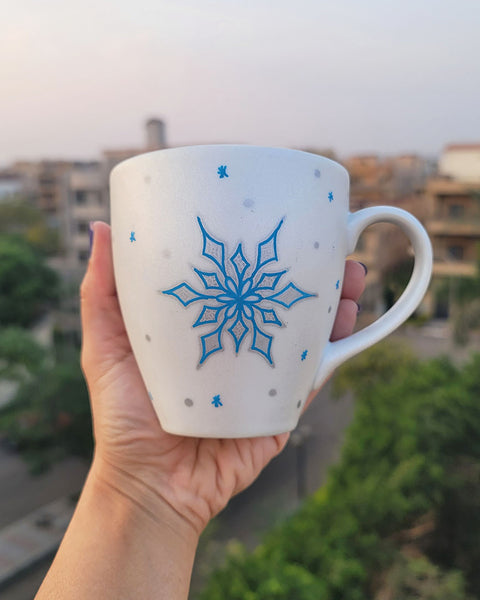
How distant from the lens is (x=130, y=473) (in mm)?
710

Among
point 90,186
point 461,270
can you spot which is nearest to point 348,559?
point 461,270

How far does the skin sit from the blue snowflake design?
0.58 feet

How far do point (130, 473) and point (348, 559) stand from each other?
9.67ft

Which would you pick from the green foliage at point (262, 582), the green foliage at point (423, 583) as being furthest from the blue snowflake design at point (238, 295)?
the green foliage at point (423, 583)

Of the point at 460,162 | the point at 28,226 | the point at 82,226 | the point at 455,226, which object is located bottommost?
the point at 28,226

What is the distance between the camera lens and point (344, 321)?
26.9 inches

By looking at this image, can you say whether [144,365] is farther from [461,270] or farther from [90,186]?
[90,186]

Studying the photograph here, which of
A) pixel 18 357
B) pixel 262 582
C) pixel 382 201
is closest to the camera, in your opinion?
pixel 382 201

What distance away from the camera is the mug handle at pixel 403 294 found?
606 millimetres

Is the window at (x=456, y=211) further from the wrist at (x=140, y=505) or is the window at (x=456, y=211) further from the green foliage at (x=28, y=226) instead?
the green foliage at (x=28, y=226)

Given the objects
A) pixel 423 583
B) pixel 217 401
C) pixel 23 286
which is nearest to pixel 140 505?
pixel 217 401

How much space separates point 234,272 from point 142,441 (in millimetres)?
318

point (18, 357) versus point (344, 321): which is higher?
point (344, 321)

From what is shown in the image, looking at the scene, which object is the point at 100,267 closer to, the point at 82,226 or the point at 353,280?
the point at 353,280
